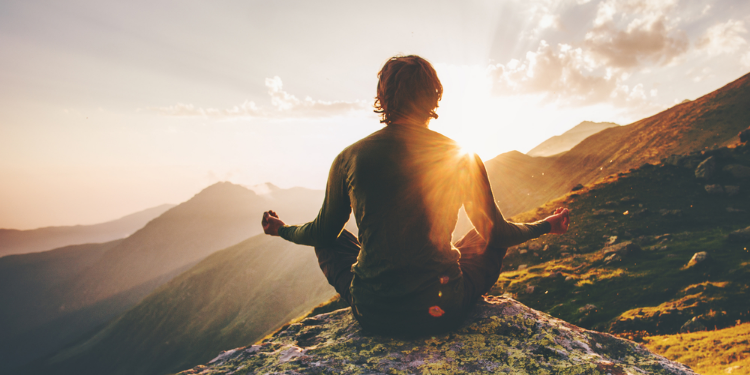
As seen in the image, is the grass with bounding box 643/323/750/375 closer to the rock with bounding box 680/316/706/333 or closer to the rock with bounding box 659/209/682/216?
the rock with bounding box 680/316/706/333

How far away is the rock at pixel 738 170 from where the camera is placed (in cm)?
2897

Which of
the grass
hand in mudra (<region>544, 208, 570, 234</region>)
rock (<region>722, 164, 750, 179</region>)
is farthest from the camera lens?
rock (<region>722, 164, 750, 179</region>)

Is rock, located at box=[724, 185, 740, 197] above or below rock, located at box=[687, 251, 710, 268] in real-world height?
above

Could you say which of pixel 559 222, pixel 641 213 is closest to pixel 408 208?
pixel 559 222

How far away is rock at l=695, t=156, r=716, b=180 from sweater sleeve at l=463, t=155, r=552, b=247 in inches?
1556

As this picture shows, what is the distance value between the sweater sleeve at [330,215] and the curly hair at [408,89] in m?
0.84

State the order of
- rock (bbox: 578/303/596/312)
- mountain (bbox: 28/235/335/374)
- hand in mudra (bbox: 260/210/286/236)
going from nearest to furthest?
1. hand in mudra (bbox: 260/210/286/236)
2. rock (bbox: 578/303/596/312)
3. mountain (bbox: 28/235/335/374)

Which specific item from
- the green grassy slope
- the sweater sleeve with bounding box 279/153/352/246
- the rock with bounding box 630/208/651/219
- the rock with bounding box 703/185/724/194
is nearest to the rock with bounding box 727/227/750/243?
the green grassy slope

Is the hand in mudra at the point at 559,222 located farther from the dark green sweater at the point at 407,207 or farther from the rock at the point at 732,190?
the rock at the point at 732,190

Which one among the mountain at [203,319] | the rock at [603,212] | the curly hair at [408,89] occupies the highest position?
the curly hair at [408,89]

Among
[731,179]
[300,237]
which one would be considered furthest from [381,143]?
[731,179]

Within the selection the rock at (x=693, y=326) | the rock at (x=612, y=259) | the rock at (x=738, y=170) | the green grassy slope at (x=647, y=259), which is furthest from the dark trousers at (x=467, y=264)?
the rock at (x=738, y=170)

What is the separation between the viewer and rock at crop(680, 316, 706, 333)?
15.0 m

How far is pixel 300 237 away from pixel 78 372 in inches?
11025
